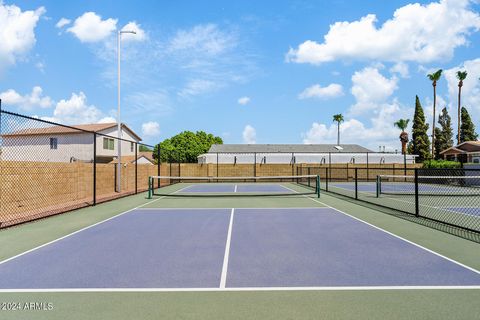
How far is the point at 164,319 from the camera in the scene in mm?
3885

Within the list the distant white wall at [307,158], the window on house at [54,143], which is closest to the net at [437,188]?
the distant white wall at [307,158]

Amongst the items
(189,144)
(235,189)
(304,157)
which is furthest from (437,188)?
(189,144)

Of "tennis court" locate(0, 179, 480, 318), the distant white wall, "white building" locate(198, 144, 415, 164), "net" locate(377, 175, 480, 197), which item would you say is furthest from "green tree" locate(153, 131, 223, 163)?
"tennis court" locate(0, 179, 480, 318)

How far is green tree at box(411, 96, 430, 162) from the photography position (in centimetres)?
6731

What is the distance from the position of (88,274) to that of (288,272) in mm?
3269

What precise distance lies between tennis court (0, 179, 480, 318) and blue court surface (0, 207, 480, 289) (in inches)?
0.7

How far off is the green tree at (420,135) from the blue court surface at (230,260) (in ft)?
217

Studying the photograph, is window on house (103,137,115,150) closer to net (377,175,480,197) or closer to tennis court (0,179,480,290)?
net (377,175,480,197)

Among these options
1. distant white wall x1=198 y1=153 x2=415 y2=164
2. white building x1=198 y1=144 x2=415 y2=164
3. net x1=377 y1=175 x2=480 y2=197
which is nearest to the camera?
net x1=377 y1=175 x2=480 y2=197

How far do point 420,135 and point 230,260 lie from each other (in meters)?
71.6

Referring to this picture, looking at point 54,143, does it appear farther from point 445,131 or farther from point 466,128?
point 445,131

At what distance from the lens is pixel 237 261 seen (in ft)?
20.1

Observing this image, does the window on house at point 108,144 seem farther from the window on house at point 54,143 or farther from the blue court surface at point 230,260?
the blue court surface at point 230,260

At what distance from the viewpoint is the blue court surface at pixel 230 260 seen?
5.14 metres
